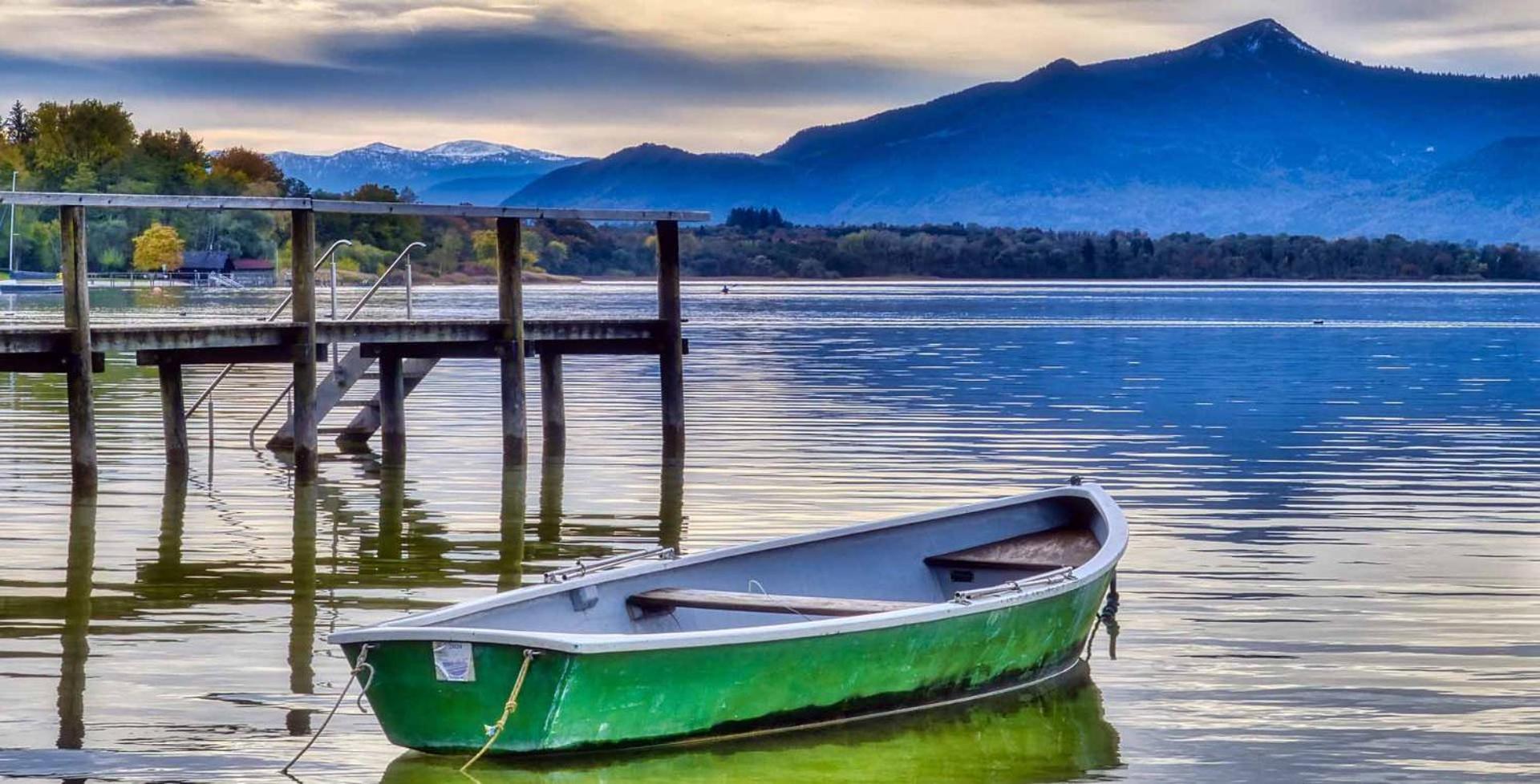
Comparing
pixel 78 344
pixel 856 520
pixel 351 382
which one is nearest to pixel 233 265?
pixel 351 382

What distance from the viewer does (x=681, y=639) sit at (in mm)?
10727

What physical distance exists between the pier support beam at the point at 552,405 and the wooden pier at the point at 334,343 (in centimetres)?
2

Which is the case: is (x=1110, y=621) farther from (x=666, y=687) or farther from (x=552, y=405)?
(x=552, y=405)

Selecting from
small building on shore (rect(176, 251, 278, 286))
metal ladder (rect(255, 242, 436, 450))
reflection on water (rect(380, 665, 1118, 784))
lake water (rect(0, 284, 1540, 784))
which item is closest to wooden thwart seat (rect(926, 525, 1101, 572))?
lake water (rect(0, 284, 1540, 784))

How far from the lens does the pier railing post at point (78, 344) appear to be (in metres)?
20.9

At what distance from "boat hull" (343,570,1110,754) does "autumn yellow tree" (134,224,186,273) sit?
11057 cm

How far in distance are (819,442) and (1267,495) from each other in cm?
753

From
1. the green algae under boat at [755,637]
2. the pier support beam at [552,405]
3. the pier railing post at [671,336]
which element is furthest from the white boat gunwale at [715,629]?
the pier railing post at [671,336]

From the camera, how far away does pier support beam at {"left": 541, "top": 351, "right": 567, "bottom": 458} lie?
2719 centimetres

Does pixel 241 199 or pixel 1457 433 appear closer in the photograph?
pixel 241 199

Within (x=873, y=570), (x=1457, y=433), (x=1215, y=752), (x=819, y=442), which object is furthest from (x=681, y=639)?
(x=1457, y=433)

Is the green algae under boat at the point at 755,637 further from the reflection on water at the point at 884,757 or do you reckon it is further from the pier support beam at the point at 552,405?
the pier support beam at the point at 552,405

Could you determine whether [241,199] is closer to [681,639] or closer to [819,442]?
[819,442]

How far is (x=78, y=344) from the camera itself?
20859 millimetres
